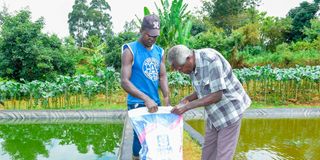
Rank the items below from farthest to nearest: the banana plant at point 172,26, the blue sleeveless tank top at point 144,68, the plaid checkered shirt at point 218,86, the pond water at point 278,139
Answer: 1. the banana plant at point 172,26
2. the pond water at point 278,139
3. the blue sleeveless tank top at point 144,68
4. the plaid checkered shirt at point 218,86

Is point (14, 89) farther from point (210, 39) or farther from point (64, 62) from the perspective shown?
point (210, 39)

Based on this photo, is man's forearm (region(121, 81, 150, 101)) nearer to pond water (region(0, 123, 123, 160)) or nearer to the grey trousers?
the grey trousers

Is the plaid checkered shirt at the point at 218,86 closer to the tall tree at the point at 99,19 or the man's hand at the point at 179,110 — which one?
the man's hand at the point at 179,110

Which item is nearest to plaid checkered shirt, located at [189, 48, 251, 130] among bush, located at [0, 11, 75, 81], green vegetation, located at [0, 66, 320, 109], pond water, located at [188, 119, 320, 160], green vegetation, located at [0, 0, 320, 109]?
pond water, located at [188, 119, 320, 160]

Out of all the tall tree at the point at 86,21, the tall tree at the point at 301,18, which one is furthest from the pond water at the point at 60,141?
the tall tree at the point at 86,21

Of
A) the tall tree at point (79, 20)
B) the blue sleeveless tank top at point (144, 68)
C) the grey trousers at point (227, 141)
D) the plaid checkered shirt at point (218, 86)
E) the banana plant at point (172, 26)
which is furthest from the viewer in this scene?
the tall tree at point (79, 20)

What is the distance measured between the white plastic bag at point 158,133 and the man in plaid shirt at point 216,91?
4.0 inches

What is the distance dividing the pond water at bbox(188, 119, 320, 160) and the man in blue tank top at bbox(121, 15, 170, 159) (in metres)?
2.04

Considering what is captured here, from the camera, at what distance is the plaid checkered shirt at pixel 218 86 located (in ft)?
7.78

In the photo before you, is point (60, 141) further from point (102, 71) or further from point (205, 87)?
point (102, 71)

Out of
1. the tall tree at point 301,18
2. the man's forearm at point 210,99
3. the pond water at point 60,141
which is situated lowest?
the pond water at point 60,141

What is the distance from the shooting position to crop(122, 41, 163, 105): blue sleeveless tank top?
2.89 meters

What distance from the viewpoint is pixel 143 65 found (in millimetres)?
2920

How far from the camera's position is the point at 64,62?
535 inches
